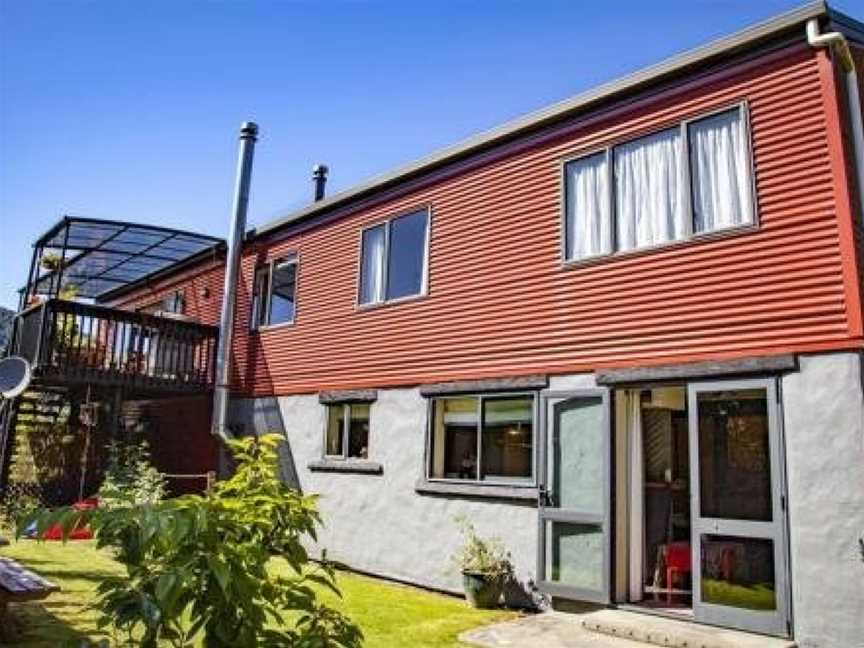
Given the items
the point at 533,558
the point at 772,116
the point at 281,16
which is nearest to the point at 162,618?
the point at 533,558

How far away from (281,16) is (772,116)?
616cm

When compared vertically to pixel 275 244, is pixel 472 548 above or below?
below

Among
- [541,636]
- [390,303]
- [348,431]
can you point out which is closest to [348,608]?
[541,636]

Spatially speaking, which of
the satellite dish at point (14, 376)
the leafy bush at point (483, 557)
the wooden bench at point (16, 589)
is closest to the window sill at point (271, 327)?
the satellite dish at point (14, 376)

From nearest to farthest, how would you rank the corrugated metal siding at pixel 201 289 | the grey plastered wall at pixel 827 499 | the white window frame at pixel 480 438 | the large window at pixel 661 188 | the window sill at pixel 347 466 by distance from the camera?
1. the grey plastered wall at pixel 827 499
2. the large window at pixel 661 188
3. the white window frame at pixel 480 438
4. the window sill at pixel 347 466
5. the corrugated metal siding at pixel 201 289

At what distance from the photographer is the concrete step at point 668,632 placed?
6172 mm

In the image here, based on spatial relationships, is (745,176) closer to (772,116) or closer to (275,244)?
(772,116)

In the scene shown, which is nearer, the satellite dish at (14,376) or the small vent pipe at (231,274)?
the satellite dish at (14,376)

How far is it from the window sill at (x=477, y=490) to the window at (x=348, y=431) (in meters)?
1.74

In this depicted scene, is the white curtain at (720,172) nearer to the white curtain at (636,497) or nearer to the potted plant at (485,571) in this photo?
→ the white curtain at (636,497)

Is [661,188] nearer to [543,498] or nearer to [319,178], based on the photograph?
[543,498]

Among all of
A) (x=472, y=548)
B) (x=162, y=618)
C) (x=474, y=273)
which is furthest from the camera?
(x=474, y=273)

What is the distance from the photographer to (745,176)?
24.7 ft

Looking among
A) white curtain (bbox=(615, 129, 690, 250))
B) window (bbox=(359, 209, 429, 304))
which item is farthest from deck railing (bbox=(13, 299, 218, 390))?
white curtain (bbox=(615, 129, 690, 250))
